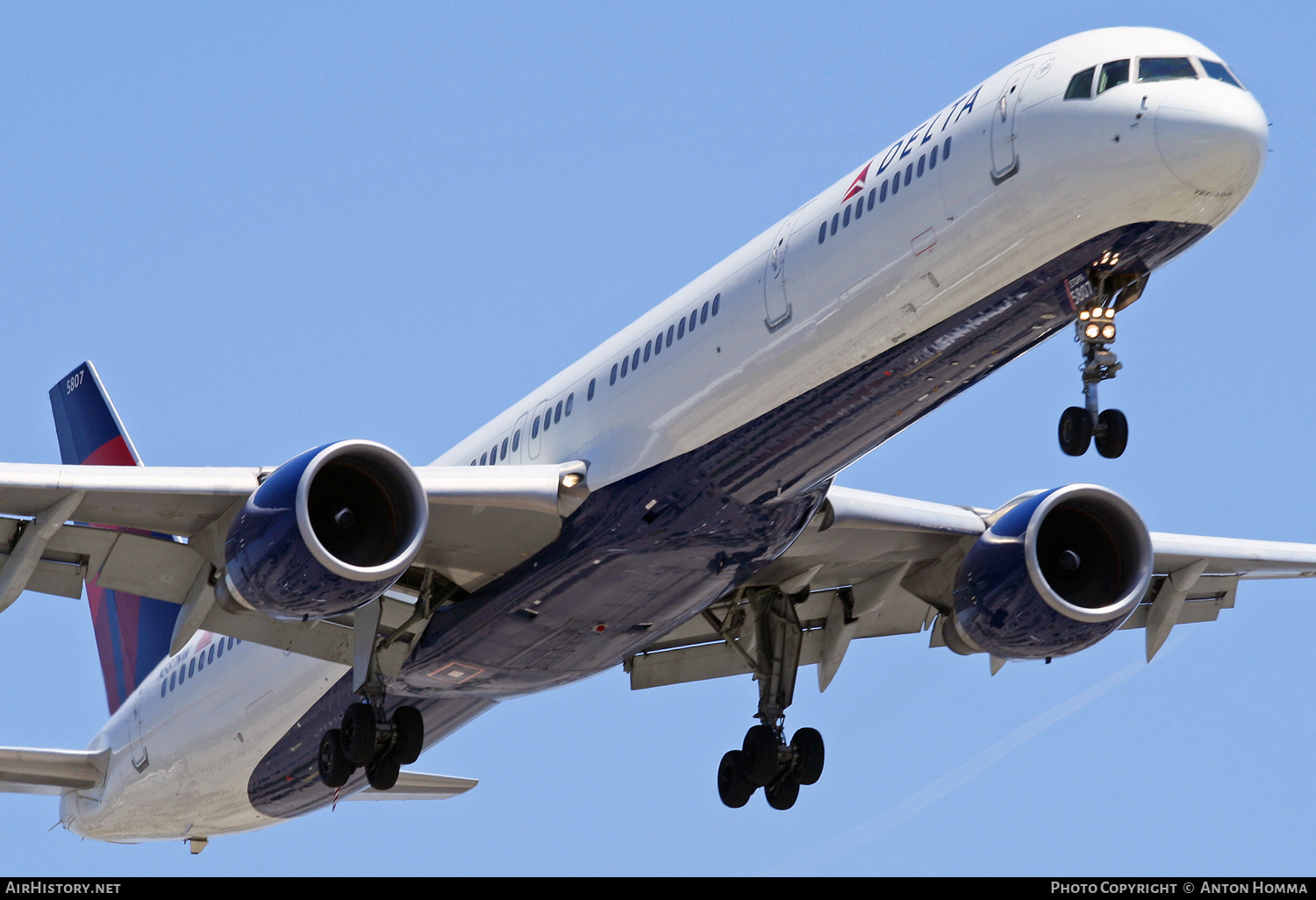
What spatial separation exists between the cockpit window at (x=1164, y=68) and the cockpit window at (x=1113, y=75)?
0.13m

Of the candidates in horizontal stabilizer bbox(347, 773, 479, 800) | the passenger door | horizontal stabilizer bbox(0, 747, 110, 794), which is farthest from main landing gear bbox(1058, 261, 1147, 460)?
horizontal stabilizer bbox(0, 747, 110, 794)

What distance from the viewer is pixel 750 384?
17125 mm

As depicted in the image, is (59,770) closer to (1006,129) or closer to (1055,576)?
(1055,576)

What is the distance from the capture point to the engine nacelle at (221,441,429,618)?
17.1 meters

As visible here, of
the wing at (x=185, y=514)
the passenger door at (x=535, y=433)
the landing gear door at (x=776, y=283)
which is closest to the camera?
the landing gear door at (x=776, y=283)

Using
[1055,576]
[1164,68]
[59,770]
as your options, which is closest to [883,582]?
[1055,576]

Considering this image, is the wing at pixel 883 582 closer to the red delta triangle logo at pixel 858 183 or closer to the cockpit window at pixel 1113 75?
the red delta triangle logo at pixel 858 183

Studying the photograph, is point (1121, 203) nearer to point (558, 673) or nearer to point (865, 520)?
point (865, 520)

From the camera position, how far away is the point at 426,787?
25.4 m

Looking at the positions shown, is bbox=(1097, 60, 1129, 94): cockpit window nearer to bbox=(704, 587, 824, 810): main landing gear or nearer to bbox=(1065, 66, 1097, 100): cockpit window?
bbox=(1065, 66, 1097, 100): cockpit window

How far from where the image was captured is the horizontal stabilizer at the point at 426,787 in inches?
995

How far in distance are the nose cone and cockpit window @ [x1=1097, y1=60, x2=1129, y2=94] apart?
1.79ft

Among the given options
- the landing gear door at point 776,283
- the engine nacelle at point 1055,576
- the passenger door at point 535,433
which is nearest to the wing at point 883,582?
the engine nacelle at point 1055,576

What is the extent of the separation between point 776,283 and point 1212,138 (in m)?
4.46
